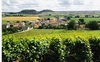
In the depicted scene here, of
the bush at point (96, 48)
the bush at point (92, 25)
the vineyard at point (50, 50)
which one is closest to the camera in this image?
the vineyard at point (50, 50)

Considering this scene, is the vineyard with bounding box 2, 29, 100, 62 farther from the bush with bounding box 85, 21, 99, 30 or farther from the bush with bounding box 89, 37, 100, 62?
the bush with bounding box 85, 21, 99, 30

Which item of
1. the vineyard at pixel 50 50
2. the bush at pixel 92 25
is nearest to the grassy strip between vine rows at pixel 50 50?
the vineyard at pixel 50 50

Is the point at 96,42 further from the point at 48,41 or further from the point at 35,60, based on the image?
the point at 35,60

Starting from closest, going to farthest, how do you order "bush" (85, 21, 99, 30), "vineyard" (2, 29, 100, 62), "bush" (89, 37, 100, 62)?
"vineyard" (2, 29, 100, 62), "bush" (89, 37, 100, 62), "bush" (85, 21, 99, 30)

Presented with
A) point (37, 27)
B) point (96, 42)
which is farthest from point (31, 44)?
point (37, 27)

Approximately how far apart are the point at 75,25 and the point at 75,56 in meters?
18.3

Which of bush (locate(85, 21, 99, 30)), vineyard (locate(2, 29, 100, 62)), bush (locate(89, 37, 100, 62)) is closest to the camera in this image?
vineyard (locate(2, 29, 100, 62))

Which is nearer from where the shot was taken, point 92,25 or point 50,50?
point 50,50

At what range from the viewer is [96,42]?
7.32 metres

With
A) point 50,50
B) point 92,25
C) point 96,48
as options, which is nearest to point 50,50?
point 50,50

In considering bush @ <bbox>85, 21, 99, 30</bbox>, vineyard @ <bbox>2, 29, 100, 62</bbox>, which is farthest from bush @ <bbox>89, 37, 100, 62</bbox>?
bush @ <bbox>85, 21, 99, 30</bbox>

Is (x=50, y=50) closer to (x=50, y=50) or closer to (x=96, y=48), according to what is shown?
(x=50, y=50)

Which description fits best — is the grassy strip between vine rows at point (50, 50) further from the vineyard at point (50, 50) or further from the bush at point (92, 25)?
the bush at point (92, 25)

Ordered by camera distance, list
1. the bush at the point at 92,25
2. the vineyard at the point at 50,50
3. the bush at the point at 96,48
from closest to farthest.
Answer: the vineyard at the point at 50,50
the bush at the point at 96,48
the bush at the point at 92,25
